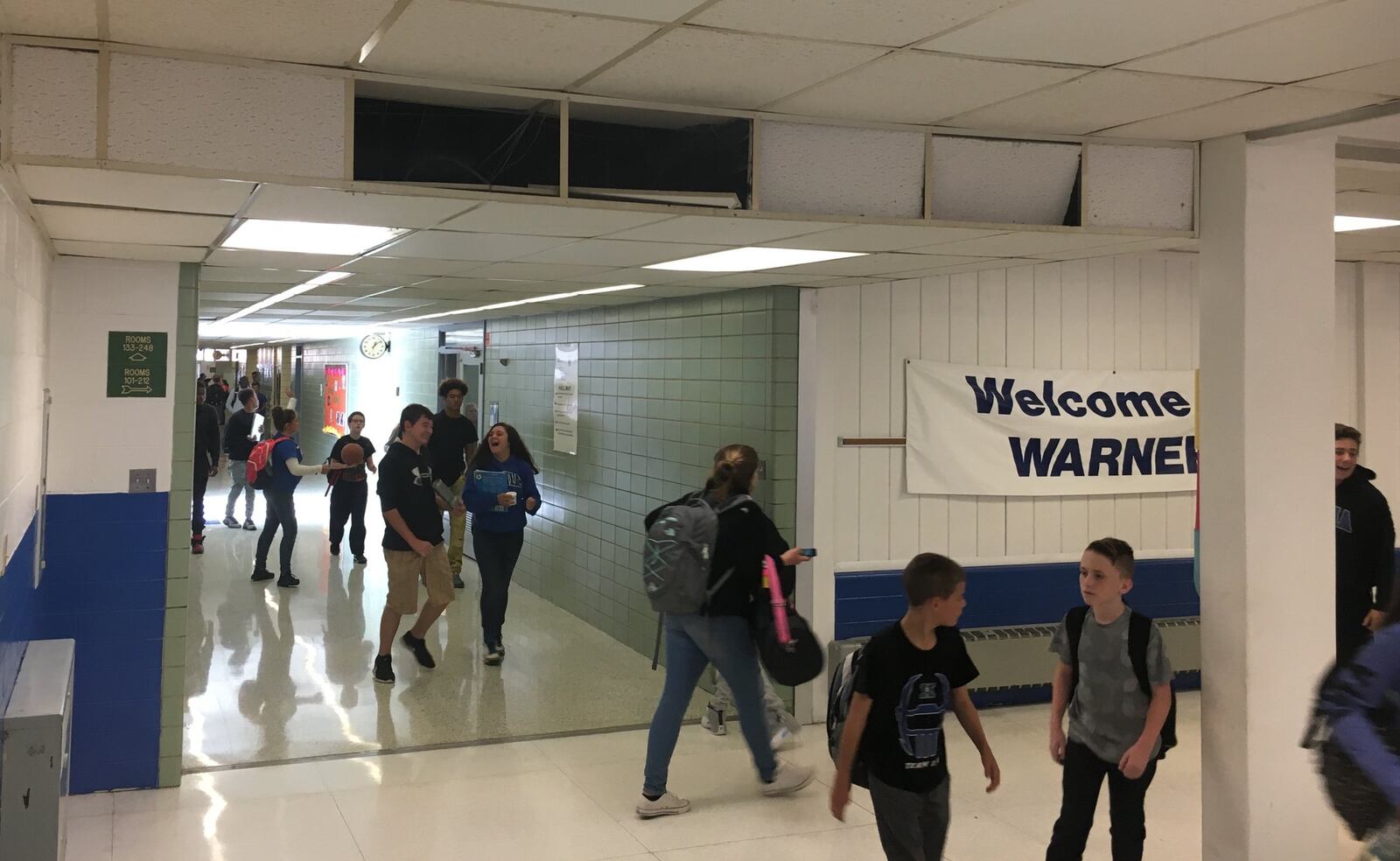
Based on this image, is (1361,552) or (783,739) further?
(783,739)

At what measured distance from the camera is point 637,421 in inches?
314

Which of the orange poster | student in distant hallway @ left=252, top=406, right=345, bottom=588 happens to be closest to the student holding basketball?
student in distant hallway @ left=252, top=406, right=345, bottom=588

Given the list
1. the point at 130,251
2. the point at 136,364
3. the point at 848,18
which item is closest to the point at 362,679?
the point at 136,364

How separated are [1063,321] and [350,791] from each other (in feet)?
15.9

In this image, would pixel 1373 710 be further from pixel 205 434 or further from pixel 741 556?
pixel 205 434

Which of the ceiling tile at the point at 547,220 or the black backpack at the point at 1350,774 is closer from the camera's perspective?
the black backpack at the point at 1350,774

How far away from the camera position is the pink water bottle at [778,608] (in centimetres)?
454

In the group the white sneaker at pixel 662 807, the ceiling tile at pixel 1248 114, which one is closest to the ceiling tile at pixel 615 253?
the ceiling tile at pixel 1248 114

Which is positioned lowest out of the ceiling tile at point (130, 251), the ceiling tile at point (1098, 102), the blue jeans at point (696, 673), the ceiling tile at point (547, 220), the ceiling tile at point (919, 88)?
the blue jeans at point (696, 673)

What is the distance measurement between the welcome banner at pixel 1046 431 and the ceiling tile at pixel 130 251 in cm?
383

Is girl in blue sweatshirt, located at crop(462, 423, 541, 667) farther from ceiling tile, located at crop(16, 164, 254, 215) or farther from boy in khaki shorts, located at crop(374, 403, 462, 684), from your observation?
ceiling tile, located at crop(16, 164, 254, 215)

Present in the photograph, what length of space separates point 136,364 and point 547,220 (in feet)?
8.22

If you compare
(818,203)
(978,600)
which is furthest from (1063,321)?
(818,203)

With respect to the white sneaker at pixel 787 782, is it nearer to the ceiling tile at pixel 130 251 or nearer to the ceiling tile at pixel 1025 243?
the ceiling tile at pixel 1025 243
